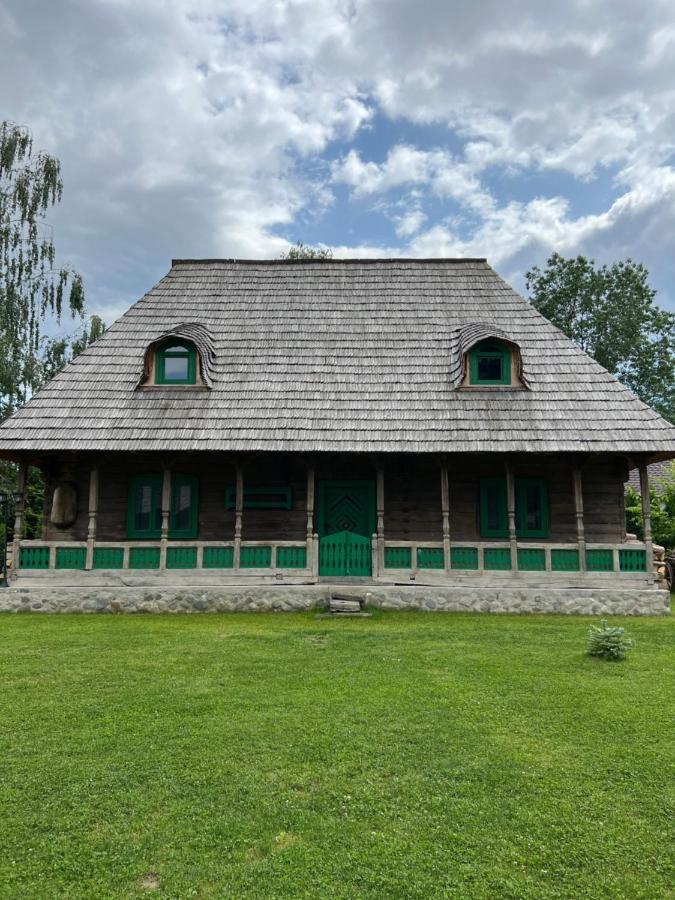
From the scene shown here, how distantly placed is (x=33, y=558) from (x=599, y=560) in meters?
11.5

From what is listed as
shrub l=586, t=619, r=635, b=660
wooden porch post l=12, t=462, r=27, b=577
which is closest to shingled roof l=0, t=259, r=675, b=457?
wooden porch post l=12, t=462, r=27, b=577

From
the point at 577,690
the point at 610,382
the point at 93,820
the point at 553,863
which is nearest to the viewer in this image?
the point at 553,863

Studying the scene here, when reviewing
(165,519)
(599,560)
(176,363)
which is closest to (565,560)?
(599,560)

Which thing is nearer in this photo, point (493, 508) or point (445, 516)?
point (445, 516)

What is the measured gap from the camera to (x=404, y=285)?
1552 centimetres

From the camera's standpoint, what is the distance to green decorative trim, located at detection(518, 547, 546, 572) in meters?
11.3

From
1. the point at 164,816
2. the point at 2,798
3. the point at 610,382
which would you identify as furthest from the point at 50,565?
the point at 610,382

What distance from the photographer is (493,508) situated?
42.5 feet

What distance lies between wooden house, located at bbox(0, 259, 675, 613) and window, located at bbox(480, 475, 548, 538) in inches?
1.6

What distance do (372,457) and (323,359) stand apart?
293 cm

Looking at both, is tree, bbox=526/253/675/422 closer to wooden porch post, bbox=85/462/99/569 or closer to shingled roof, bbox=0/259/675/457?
shingled roof, bbox=0/259/675/457

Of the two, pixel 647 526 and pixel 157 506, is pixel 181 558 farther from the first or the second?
pixel 647 526

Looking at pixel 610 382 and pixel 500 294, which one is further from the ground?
pixel 500 294

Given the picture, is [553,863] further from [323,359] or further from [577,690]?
[323,359]
